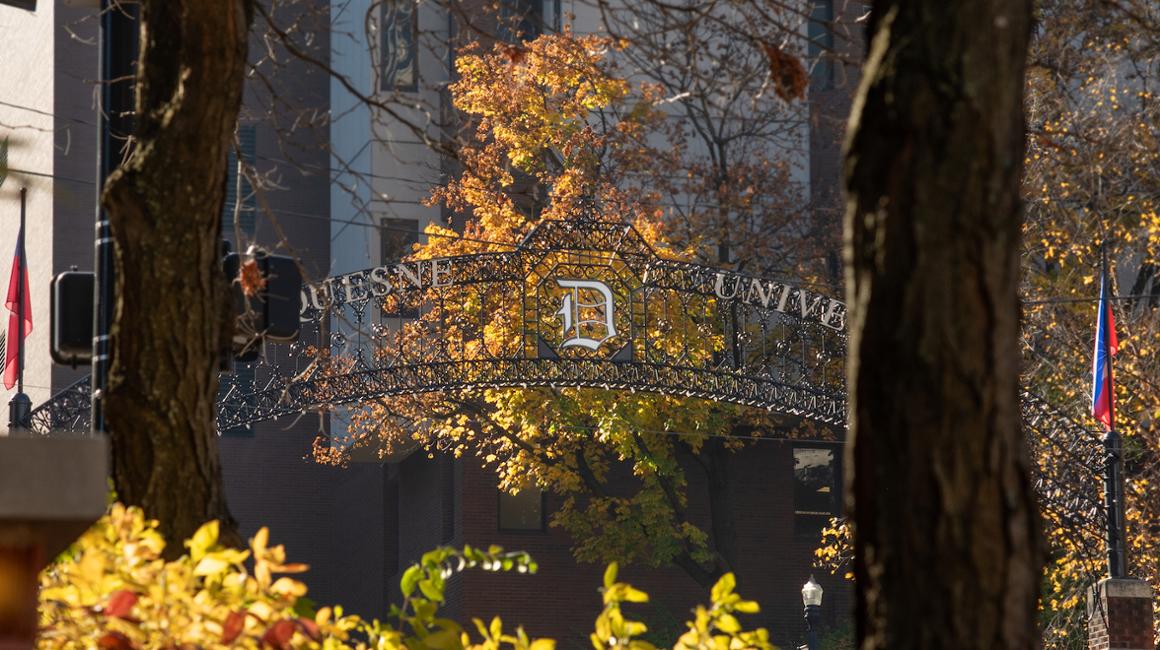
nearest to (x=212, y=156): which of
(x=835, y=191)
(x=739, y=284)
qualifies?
(x=739, y=284)

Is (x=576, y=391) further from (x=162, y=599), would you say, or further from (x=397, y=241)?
(x=162, y=599)

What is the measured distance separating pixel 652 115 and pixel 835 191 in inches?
223

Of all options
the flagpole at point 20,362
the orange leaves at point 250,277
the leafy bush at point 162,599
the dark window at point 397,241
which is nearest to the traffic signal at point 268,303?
the orange leaves at point 250,277

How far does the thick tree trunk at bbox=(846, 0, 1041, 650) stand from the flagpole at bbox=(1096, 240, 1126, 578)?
19.5 m

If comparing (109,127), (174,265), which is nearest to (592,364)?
(109,127)

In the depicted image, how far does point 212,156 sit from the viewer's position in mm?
7547

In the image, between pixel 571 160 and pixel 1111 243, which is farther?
pixel 571 160

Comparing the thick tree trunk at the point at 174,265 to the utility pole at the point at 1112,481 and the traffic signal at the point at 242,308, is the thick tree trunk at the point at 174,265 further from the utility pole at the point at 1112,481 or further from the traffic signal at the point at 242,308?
the utility pole at the point at 1112,481

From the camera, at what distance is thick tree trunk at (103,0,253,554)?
7074 mm

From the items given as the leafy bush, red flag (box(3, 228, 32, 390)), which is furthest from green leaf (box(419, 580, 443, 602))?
red flag (box(3, 228, 32, 390))

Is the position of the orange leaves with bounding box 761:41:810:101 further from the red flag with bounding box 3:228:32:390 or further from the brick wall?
the brick wall

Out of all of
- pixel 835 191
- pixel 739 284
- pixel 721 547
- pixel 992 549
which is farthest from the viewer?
pixel 835 191

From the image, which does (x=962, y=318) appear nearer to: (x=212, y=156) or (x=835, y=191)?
(x=212, y=156)

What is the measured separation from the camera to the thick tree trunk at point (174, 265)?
707cm
